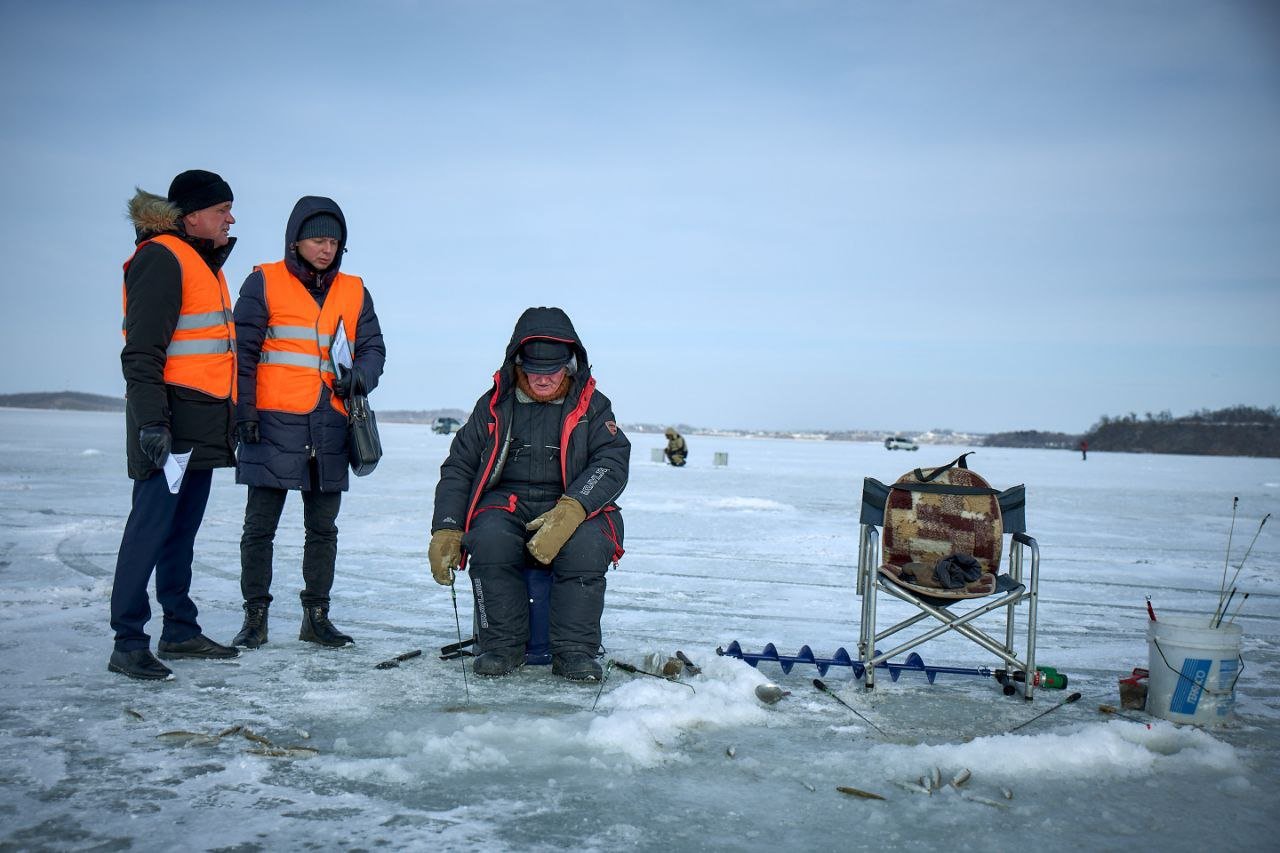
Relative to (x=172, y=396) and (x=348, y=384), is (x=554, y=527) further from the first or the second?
(x=172, y=396)

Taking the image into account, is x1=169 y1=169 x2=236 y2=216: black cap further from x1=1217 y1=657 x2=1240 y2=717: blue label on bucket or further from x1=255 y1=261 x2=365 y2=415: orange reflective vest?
x1=1217 y1=657 x2=1240 y2=717: blue label on bucket

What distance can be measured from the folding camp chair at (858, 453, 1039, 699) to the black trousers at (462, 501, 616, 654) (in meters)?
1.00

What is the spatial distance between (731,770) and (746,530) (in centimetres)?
648

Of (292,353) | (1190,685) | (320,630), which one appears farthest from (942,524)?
(292,353)

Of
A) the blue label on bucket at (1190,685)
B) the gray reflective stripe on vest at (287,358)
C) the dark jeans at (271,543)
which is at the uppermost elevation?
the gray reflective stripe on vest at (287,358)

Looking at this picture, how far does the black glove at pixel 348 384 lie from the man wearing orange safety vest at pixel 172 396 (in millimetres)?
407

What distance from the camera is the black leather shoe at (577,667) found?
11.2 feet

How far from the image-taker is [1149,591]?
5961 millimetres

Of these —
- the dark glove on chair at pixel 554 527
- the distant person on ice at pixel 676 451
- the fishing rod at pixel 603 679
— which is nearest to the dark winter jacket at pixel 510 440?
the dark glove on chair at pixel 554 527

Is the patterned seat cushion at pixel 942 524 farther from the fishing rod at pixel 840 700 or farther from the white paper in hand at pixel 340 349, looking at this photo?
the white paper in hand at pixel 340 349

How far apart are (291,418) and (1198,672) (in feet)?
11.2

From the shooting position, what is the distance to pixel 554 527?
11.4 feet

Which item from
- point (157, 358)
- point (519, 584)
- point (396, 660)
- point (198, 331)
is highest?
point (198, 331)

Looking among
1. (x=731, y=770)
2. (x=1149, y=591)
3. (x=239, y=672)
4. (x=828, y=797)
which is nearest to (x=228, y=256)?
(x=239, y=672)
